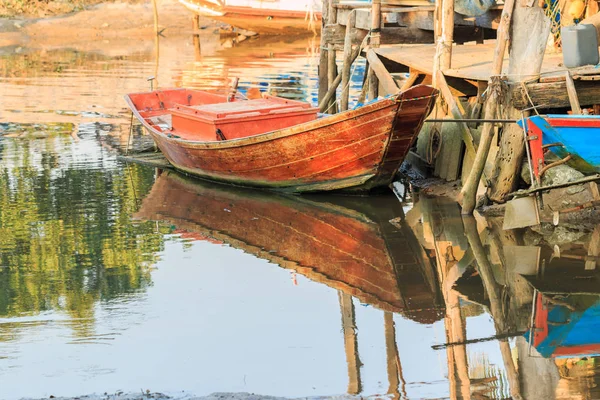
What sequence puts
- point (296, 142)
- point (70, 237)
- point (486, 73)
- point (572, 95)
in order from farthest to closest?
point (296, 142), point (486, 73), point (70, 237), point (572, 95)

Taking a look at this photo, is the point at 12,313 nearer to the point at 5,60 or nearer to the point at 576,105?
the point at 576,105

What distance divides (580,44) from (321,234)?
3470 mm

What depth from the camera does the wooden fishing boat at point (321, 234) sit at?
925cm

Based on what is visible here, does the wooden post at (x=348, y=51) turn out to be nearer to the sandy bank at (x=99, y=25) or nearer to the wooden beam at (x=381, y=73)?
the wooden beam at (x=381, y=73)

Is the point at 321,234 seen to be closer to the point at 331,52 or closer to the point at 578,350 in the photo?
the point at 578,350

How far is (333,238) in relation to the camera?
11.1 metres

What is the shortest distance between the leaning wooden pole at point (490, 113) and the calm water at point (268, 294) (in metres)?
0.30

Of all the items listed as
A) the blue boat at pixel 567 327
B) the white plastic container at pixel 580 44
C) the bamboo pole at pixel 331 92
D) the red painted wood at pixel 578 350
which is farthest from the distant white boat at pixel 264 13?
the red painted wood at pixel 578 350

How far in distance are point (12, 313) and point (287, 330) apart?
7.90ft

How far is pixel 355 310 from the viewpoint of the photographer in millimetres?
8602

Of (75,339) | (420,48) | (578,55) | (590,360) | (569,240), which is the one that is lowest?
(590,360)

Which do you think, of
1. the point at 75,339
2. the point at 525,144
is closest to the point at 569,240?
the point at 525,144

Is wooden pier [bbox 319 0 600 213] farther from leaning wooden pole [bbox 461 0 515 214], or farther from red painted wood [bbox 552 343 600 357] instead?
red painted wood [bbox 552 343 600 357]

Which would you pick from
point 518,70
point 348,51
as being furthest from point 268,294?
point 348,51
